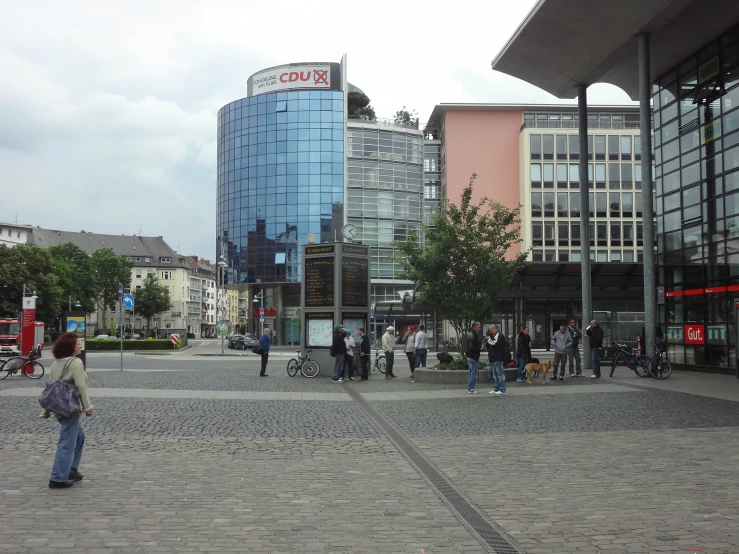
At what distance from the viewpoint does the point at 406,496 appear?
7.16m

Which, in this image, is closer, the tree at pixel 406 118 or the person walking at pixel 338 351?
the person walking at pixel 338 351

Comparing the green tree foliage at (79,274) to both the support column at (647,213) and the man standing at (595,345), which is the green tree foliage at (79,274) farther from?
the support column at (647,213)

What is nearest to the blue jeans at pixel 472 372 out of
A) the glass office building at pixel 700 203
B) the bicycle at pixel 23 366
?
the glass office building at pixel 700 203

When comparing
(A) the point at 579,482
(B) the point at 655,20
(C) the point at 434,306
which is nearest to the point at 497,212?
(C) the point at 434,306

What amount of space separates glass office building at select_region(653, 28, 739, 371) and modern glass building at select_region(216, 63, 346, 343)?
49.5m

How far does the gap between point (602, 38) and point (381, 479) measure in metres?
21.3

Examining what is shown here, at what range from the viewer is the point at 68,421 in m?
7.47

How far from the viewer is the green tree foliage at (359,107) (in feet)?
267

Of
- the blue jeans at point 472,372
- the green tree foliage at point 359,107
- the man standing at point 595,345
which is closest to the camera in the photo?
the blue jeans at point 472,372

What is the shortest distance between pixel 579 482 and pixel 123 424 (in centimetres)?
751

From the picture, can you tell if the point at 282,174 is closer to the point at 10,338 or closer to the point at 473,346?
the point at 10,338

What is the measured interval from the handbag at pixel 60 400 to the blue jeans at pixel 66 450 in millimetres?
99

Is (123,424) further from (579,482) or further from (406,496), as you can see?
(579,482)

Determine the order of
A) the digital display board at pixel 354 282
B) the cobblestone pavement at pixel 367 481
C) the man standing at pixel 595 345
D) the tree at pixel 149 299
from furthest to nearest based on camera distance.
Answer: the tree at pixel 149 299 → the digital display board at pixel 354 282 → the man standing at pixel 595 345 → the cobblestone pavement at pixel 367 481
